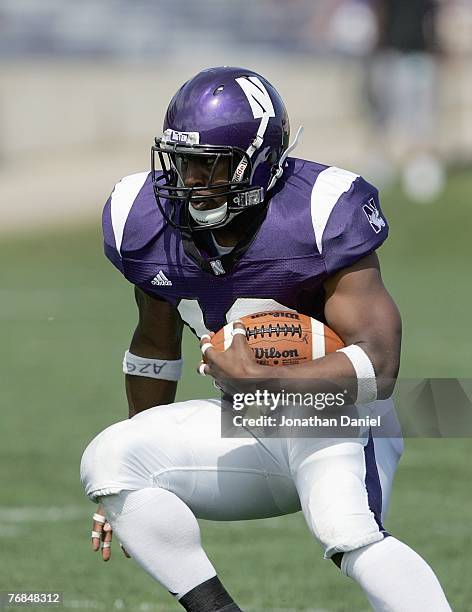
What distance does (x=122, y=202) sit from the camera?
12.2 feet

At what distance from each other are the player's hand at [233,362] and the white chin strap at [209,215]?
0.35 metres

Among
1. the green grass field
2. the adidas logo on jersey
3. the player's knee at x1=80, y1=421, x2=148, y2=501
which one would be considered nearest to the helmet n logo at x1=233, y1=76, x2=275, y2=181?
the adidas logo on jersey

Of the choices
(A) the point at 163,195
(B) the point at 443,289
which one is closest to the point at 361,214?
(A) the point at 163,195

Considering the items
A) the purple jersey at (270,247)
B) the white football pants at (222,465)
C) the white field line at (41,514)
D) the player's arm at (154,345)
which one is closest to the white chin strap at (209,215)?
the purple jersey at (270,247)

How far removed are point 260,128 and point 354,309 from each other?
0.58m

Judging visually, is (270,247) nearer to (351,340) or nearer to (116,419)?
(351,340)

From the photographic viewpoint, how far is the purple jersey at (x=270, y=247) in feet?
11.3

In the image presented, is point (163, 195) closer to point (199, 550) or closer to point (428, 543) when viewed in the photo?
point (199, 550)

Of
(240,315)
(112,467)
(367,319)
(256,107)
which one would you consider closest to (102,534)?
(112,467)

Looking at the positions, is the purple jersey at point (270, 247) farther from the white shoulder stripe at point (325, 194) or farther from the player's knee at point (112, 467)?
the player's knee at point (112, 467)

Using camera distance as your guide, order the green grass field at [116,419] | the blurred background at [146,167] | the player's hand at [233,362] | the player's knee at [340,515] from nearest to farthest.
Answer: the player's knee at [340,515] < the player's hand at [233,362] < the green grass field at [116,419] < the blurred background at [146,167]

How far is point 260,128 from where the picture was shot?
358 cm

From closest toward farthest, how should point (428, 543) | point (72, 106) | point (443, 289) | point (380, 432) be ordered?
point (380, 432), point (428, 543), point (443, 289), point (72, 106)

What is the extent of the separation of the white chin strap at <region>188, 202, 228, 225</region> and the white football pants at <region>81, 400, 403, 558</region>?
47 cm
